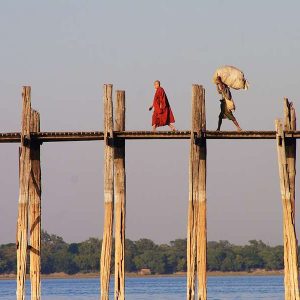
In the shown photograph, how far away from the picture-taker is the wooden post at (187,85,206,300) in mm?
29453

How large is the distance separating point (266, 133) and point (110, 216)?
3.62 m

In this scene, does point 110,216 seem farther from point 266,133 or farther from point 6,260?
point 6,260

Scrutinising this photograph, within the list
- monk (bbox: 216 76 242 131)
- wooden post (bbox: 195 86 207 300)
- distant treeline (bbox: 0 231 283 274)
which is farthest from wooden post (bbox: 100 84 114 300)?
distant treeline (bbox: 0 231 283 274)

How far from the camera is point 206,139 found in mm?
30016

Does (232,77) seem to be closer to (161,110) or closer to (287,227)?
(161,110)

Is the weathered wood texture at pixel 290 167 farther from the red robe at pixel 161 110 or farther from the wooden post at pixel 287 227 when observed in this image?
the red robe at pixel 161 110

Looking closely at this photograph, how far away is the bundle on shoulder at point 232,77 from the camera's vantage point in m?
30.9

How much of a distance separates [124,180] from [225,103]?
108 inches

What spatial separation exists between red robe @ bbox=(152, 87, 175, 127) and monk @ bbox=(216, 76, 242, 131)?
105 centimetres

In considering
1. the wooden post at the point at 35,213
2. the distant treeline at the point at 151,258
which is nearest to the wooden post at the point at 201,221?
the wooden post at the point at 35,213

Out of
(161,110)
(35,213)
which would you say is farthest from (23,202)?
(161,110)

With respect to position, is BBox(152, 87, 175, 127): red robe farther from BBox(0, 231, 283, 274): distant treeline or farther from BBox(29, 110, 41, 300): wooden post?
BBox(0, 231, 283, 274): distant treeline

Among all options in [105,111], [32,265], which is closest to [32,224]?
[32,265]

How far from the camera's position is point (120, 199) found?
3012 centimetres
